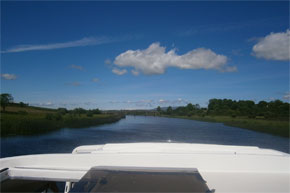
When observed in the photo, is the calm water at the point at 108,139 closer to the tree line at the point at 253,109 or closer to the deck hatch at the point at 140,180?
the deck hatch at the point at 140,180

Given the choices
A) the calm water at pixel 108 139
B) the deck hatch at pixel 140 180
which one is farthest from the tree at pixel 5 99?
the deck hatch at pixel 140 180

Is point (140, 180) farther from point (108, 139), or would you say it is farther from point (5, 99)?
point (5, 99)

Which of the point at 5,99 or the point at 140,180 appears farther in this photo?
the point at 5,99

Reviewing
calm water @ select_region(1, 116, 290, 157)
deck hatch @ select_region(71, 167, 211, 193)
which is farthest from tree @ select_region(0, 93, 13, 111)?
deck hatch @ select_region(71, 167, 211, 193)

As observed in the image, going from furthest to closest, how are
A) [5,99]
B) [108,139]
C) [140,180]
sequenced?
[5,99] < [108,139] < [140,180]

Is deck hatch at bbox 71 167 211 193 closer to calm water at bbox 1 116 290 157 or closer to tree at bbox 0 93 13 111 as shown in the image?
calm water at bbox 1 116 290 157

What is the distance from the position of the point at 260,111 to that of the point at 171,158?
64.4 m

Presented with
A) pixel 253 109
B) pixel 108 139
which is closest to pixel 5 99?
pixel 108 139

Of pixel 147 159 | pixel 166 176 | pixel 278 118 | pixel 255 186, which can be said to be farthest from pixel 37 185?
pixel 278 118

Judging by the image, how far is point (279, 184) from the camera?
178 centimetres

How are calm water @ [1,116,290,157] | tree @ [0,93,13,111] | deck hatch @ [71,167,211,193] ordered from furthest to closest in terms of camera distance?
tree @ [0,93,13,111] < calm water @ [1,116,290,157] < deck hatch @ [71,167,211,193]

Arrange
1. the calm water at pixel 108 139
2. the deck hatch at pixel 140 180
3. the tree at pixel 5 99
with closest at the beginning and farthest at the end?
the deck hatch at pixel 140 180 < the calm water at pixel 108 139 < the tree at pixel 5 99

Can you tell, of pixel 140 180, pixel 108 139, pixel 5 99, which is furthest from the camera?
pixel 5 99

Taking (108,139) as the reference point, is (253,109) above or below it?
above
